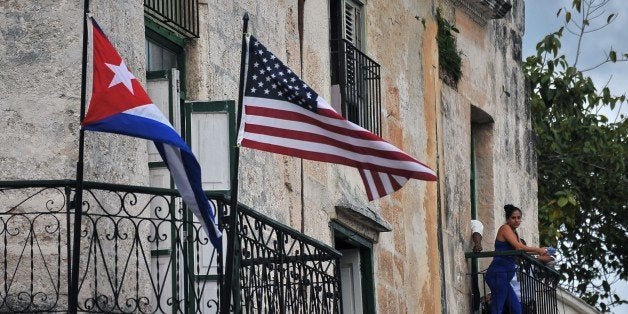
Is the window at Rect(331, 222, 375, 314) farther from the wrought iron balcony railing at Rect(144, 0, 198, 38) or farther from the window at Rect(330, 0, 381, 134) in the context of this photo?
the wrought iron balcony railing at Rect(144, 0, 198, 38)

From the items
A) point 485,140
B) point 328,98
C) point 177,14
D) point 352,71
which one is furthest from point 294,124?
point 485,140

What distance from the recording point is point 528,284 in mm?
22125

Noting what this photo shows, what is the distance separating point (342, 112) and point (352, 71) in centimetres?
56

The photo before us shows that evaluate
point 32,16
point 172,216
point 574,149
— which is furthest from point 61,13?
point 574,149

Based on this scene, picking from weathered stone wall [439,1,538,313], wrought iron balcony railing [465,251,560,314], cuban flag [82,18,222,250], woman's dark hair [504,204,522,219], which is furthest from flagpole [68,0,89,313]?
woman's dark hair [504,204,522,219]

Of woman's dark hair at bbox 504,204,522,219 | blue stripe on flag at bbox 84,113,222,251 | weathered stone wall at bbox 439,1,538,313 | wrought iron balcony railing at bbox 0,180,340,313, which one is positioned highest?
weathered stone wall at bbox 439,1,538,313

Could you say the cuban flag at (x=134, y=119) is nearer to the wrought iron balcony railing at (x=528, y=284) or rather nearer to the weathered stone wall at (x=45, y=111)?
the weathered stone wall at (x=45, y=111)

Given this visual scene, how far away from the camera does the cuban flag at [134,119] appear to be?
13.5m

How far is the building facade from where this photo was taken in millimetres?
15305

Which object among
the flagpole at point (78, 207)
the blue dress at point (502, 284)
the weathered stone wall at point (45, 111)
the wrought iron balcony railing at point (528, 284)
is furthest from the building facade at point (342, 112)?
the flagpole at point (78, 207)

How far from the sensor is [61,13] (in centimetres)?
1538

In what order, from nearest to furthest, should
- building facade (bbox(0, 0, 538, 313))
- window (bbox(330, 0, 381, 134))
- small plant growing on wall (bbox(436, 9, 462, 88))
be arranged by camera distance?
building facade (bbox(0, 0, 538, 313)) → window (bbox(330, 0, 381, 134)) → small plant growing on wall (bbox(436, 9, 462, 88))

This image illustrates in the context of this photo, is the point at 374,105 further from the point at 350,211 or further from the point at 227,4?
the point at 227,4

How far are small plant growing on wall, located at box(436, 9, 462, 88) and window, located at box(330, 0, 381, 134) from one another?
2032mm
